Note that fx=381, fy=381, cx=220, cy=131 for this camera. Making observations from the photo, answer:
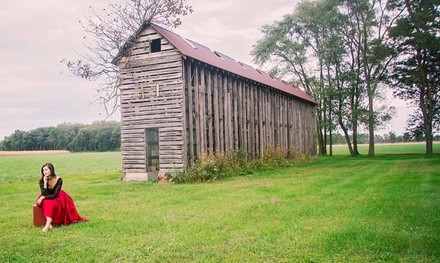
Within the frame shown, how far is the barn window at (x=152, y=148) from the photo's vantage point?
1927 cm

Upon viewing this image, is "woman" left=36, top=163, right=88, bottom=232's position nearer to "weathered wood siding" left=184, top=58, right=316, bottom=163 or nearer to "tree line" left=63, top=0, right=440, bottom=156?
"weathered wood siding" left=184, top=58, right=316, bottom=163

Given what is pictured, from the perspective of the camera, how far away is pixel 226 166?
1925cm

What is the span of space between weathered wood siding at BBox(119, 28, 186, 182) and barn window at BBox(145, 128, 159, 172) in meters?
0.60

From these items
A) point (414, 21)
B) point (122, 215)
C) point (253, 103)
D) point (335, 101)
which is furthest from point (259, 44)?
point (122, 215)

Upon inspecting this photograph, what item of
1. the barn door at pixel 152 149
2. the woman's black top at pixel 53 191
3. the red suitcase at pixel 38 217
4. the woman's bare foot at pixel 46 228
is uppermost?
the barn door at pixel 152 149

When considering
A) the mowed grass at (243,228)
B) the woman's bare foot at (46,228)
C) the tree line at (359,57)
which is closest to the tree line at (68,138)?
the tree line at (359,57)

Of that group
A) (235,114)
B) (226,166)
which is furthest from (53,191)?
(235,114)

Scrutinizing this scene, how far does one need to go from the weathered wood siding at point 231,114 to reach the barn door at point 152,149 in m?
2.13

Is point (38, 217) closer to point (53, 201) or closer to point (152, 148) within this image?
point (53, 201)

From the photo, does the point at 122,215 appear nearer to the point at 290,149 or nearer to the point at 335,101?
the point at 290,149

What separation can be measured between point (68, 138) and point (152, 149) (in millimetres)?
101351

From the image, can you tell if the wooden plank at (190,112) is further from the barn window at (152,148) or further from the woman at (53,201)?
the woman at (53,201)

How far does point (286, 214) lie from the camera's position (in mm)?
8680

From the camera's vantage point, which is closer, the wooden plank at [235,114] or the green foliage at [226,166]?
the green foliage at [226,166]
